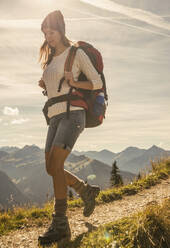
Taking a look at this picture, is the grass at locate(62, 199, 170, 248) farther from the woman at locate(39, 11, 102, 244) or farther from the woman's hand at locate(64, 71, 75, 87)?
the woman's hand at locate(64, 71, 75, 87)

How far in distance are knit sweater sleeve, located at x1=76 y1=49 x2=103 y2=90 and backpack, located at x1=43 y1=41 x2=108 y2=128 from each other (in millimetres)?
90

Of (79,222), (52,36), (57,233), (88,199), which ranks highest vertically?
(52,36)

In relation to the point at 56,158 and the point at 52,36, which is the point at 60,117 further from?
the point at 52,36

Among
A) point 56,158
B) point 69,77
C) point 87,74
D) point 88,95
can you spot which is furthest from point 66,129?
point 87,74

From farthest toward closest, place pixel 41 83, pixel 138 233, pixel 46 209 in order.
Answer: pixel 46 209 → pixel 41 83 → pixel 138 233

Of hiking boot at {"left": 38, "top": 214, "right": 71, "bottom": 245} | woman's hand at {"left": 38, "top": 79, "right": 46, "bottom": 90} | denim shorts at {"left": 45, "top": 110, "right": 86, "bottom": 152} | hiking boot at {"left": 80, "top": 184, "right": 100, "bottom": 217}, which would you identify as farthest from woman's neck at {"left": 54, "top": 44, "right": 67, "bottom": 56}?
hiking boot at {"left": 38, "top": 214, "right": 71, "bottom": 245}

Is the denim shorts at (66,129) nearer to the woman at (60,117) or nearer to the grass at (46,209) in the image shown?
the woman at (60,117)

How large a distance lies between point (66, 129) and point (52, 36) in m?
1.61

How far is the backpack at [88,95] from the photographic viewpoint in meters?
4.28

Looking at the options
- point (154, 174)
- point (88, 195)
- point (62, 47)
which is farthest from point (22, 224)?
point (154, 174)

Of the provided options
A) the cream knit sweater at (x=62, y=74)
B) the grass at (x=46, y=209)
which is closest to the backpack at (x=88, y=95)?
the cream knit sweater at (x=62, y=74)

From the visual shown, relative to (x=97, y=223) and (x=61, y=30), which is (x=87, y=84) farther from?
(x=97, y=223)

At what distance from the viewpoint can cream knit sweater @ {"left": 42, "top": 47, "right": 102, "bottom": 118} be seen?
4.26m

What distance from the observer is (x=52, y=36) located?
14.7 feet
